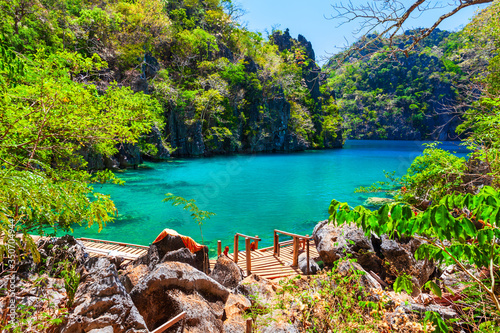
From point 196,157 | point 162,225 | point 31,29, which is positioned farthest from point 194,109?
point 162,225

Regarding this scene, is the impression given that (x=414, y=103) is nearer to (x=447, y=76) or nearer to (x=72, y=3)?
(x=447, y=76)

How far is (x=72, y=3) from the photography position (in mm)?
23703

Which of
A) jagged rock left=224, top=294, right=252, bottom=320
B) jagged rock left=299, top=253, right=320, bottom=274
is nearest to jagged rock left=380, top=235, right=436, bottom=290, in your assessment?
jagged rock left=299, top=253, right=320, bottom=274

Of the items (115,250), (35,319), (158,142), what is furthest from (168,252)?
(158,142)

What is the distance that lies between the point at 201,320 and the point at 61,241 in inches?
143

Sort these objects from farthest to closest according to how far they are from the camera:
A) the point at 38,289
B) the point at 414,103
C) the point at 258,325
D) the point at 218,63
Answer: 1. the point at 414,103
2. the point at 218,63
3. the point at 38,289
4. the point at 258,325

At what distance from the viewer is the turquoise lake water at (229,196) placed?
1245cm

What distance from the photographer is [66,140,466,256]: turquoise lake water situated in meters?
12.5

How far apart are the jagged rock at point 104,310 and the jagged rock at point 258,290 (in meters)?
1.80

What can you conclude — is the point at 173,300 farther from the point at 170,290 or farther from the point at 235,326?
the point at 235,326

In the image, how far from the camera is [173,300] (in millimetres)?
3938

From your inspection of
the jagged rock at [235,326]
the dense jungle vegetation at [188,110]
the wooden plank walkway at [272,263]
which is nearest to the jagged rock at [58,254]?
the dense jungle vegetation at [188,110]

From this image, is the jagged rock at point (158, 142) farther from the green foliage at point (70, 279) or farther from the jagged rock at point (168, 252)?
the green foliage at point (70, 279)

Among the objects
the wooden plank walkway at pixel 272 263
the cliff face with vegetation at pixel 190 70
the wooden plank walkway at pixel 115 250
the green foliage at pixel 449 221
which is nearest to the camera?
the green foliage at pixel 449 221
